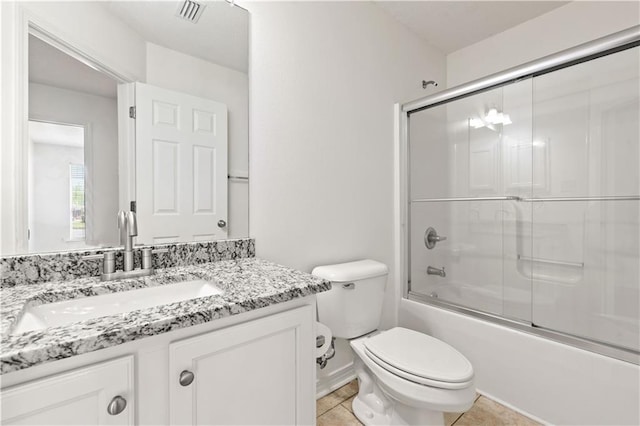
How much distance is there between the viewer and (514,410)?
5.03 ft

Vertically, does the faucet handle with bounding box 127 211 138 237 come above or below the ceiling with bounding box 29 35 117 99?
below

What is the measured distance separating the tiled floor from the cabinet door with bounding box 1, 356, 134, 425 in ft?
3.67

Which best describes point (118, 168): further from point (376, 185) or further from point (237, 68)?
point (376, 185)

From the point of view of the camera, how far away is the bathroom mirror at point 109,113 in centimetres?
91

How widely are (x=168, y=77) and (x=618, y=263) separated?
87.0 inches

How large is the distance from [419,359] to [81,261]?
4.15ft

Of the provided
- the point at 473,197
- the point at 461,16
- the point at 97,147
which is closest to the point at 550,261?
the point at 473,197

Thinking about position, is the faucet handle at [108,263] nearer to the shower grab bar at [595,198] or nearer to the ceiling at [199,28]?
the ceiling at [199,28]

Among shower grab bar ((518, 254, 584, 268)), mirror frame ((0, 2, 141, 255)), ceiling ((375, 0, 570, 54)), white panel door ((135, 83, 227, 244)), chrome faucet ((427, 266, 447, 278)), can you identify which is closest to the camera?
mirror frame ((0, 2, 141, 255))

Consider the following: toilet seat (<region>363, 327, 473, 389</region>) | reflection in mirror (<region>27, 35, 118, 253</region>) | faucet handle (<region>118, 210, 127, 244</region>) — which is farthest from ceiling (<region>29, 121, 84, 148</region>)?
toilet seat (<region>363, 327, 473, 389</region>)

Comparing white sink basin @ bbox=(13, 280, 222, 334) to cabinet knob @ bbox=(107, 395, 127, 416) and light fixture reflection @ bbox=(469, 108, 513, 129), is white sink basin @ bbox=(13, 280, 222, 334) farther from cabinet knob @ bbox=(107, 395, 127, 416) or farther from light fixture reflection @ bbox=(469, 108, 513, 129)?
light fixture reflection @ bbox=(469, 108, 513, 129)

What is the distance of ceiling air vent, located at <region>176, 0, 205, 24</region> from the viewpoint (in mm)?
1208

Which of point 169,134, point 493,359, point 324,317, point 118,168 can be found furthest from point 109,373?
point 493,359

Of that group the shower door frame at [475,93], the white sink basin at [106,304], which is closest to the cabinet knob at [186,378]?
the white sink basin at [106,304]
